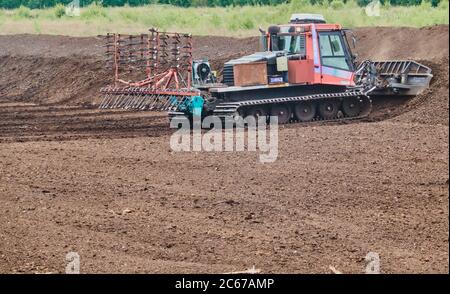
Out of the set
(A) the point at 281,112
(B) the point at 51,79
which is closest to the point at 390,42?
(A) the point at 281,112

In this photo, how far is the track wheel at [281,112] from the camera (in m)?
25.2

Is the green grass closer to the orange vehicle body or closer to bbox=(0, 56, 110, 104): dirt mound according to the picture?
bbox=(0, 56, 110, 104): dirt mound

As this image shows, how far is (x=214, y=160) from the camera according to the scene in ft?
59.9

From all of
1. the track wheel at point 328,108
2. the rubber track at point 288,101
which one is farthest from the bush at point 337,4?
the track wheel at point 328,108

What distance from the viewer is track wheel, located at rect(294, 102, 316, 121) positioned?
25.7m

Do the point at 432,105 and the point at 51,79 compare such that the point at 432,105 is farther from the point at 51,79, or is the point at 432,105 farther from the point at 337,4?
the point at 337,4

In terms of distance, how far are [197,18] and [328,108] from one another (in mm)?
27665

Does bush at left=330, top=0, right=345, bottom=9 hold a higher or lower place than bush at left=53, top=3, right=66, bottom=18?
higher

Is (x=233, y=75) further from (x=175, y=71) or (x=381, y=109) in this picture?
(x=381, y=109)

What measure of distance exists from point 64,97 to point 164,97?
9.54 m

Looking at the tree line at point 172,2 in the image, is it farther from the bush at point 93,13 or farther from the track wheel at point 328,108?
the track wheel at point 328,108

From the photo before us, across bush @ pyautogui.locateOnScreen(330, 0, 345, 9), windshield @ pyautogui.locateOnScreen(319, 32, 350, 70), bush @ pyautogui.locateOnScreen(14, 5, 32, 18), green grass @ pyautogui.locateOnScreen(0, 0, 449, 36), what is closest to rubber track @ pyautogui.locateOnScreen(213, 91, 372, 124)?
windshield @ pyautogui.locateOnScreen(319, 32, 350, 70)

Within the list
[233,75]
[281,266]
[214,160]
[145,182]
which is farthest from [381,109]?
[281,266]

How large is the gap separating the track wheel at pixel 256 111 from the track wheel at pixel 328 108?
1751 mm
